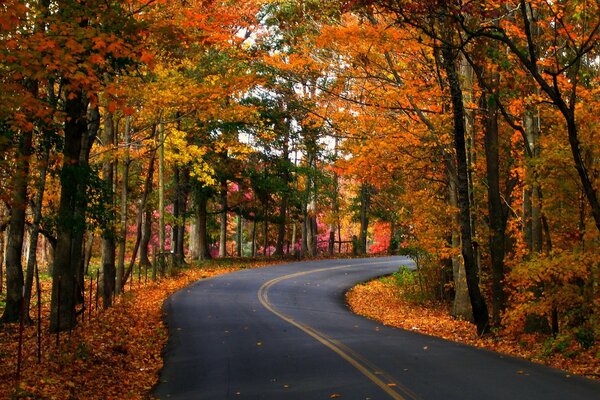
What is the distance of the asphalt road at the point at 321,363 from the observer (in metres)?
8.50

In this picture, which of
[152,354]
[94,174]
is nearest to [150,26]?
[94,174]

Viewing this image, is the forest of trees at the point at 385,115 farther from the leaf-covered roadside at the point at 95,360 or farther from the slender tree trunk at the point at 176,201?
the slender tree trunk at the point at 176,201

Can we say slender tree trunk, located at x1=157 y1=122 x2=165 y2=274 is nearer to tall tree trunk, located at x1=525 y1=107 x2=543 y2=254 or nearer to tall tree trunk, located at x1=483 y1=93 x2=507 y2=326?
tall tree trunk, located at x1=483 y1=93 x2=507 y2=326

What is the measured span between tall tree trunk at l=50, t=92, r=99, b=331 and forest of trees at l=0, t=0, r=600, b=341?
0.04 m

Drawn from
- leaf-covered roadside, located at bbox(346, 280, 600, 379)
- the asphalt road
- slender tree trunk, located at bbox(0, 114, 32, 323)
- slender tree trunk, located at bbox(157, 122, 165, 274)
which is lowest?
leaf-covered roadside, located at bbox(346, 280, 600, 379)

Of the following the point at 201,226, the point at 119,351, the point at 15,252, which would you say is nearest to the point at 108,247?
the point at 15,252

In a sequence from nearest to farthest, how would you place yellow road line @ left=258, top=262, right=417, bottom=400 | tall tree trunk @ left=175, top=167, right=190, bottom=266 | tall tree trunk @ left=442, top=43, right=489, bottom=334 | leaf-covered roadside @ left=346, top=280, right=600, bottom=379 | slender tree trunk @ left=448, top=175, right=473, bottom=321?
yellow road line @ left=258, top=262, right=417, bottom=400 → leaf-covered roadside @ left=346, top=280, right=600, bottom=379 → tall tree trunk @ left=442, top=43, right=489, bottom=334 → slender tree trunk @ left=448, top=175, right=473, bottom=321 → tall tree trunk @ left=175, top=167, right=190, bottom=266

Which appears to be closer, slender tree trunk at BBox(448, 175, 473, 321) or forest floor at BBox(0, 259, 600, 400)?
forest floor at BBox(0, 259, 600, 400)

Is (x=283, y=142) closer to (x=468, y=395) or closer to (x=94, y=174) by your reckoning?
(x=94, y=174)

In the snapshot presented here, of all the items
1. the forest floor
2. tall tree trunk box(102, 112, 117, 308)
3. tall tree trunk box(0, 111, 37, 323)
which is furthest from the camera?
tall tree trunk box(102, 112, 117, 308)

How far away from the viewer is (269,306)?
20.6 meters

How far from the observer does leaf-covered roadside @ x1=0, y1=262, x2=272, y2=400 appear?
893 cm

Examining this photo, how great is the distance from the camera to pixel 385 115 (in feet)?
67.6

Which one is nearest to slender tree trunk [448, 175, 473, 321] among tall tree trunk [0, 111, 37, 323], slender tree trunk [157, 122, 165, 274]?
slender tree trunk [157, 122, 165, 274]
